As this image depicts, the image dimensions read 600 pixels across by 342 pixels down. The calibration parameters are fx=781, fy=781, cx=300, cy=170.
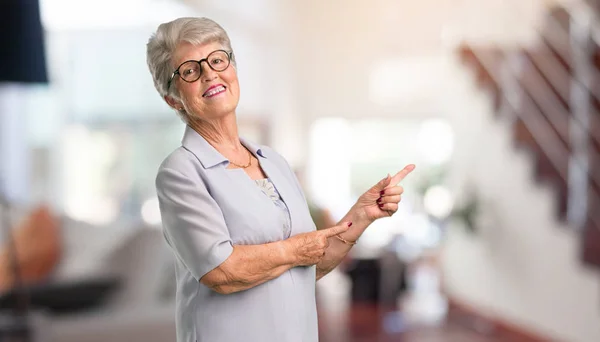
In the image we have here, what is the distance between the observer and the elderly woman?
63 centimetres

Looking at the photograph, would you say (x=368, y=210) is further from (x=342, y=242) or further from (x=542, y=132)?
(x=542, y=132)

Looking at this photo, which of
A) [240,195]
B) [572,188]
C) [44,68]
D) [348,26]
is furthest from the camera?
[348,26]

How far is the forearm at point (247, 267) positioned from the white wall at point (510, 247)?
10.4ft

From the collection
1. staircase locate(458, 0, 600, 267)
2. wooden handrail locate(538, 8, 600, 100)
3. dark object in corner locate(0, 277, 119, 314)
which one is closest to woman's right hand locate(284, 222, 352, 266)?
dark object in corner locate(0, 277, 119, 314)

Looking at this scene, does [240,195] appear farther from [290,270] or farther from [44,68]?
[44,68]

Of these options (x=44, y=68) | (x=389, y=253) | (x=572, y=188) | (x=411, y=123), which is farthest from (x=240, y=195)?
(x=411, y=123)

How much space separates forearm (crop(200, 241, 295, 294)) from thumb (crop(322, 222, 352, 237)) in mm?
39

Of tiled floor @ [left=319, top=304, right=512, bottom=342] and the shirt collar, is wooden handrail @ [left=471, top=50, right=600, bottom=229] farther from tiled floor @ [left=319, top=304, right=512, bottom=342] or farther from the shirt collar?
the shirt collar

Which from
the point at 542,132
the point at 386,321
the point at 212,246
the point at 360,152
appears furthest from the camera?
the point at 360,152

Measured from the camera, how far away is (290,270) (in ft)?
2.20

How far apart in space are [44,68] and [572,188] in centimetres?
283

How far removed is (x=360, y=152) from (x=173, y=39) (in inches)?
227

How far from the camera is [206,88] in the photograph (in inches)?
24.9

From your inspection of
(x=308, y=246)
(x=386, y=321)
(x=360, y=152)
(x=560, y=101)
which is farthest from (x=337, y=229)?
(x=360, y=152)
